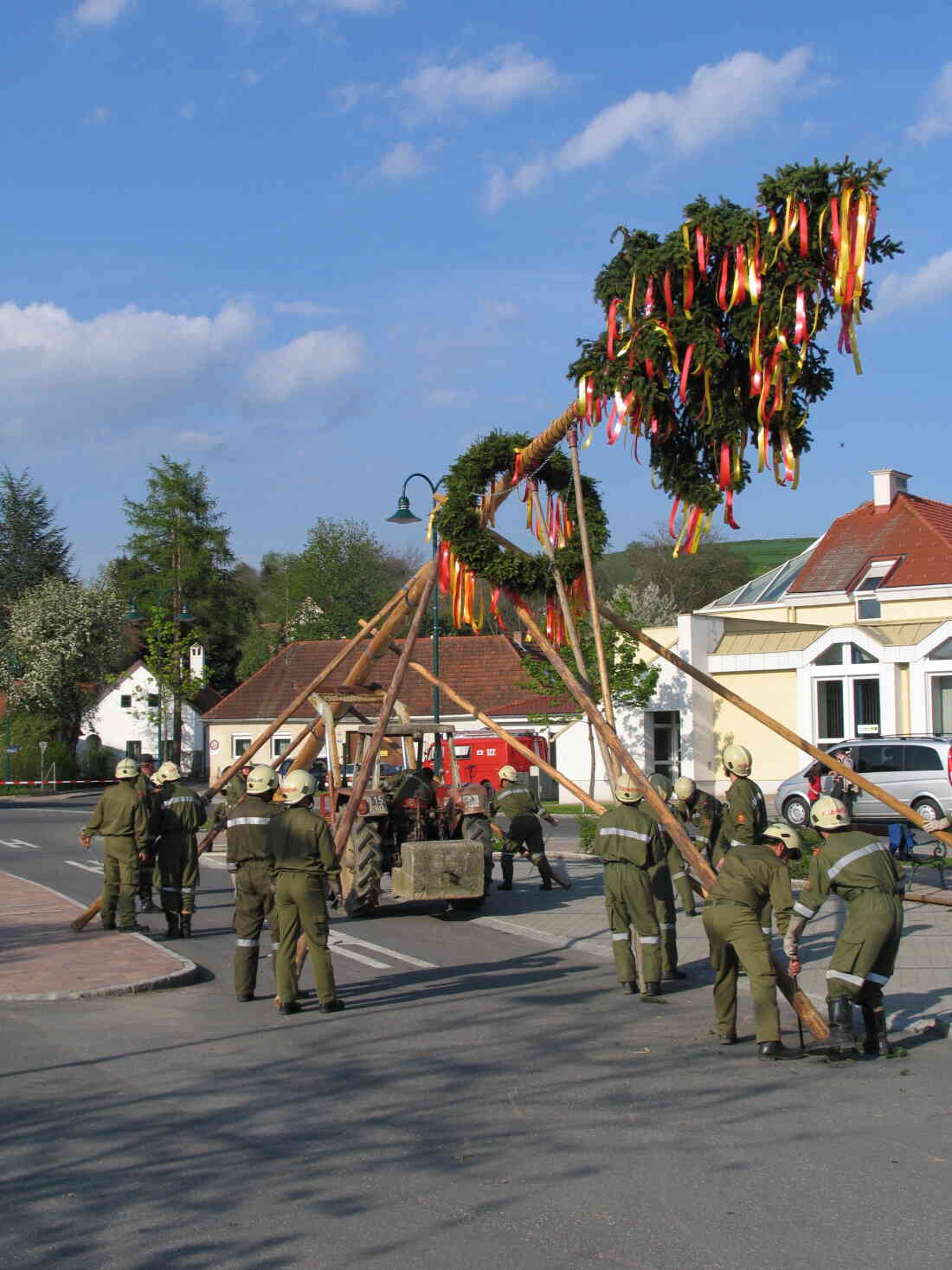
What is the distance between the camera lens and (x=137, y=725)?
6231cm

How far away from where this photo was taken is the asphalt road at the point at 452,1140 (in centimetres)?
509

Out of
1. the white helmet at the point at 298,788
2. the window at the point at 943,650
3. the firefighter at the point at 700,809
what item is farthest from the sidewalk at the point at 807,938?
the window at the point at 943,650

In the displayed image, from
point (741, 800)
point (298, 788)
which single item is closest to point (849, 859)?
point (298, 788)

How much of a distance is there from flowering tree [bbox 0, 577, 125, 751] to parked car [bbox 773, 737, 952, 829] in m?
40.5

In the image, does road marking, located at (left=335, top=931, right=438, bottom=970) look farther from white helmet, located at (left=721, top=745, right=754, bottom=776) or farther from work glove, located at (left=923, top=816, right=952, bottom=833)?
work glove, located at (left=923, top=816, right=952, bottom=833)

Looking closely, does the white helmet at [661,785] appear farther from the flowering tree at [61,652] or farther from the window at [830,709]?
the flowering tree at [61,652]

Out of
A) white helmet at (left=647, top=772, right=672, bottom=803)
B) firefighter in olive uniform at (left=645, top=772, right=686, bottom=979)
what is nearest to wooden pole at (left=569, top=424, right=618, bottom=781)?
white helmet at (left=647, top=772, right=672, bottom=803)

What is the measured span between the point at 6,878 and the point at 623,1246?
1620 cm

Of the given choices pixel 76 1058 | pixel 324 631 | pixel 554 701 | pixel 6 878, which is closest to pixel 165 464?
pixel 324 631

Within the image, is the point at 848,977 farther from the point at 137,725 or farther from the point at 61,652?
the point at 137,725

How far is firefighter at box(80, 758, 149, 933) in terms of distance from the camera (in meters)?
13.5

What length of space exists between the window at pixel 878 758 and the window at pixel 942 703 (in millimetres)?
7518

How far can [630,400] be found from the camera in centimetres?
998

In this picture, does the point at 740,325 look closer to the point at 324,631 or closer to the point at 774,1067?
the point at 774,1067
